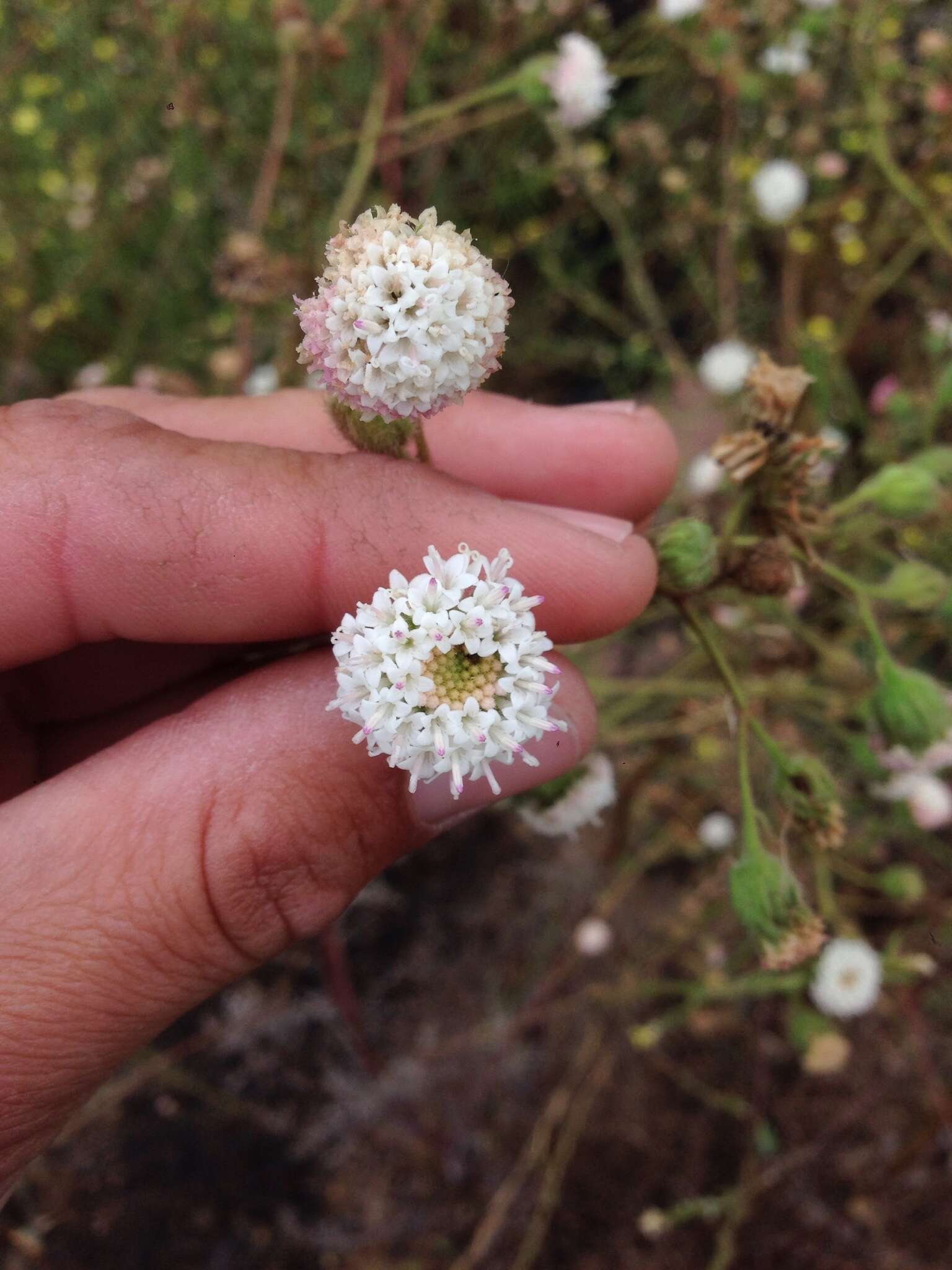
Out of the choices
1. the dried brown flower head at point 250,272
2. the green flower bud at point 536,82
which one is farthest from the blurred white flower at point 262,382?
the green flower bud at point 536,82

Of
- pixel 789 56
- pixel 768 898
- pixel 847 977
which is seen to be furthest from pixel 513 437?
pixel 789 56

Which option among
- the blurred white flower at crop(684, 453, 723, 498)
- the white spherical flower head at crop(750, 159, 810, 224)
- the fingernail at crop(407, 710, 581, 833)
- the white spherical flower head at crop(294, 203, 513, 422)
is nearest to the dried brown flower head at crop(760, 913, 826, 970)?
the fingernail at crop(407, 710, 581, 833)

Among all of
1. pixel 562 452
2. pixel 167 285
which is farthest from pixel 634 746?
pixel 167 285

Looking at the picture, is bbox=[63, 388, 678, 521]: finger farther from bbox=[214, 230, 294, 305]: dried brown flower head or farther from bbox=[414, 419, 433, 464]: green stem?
bbox=[214, 230, 294, 305]: dried brown flower head

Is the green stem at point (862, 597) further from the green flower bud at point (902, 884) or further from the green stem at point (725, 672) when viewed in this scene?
the green flower bud at point (902, 884)

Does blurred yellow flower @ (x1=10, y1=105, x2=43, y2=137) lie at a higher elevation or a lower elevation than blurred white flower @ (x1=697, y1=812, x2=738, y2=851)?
higher

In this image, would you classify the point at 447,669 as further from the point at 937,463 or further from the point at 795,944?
the point at 937,463
